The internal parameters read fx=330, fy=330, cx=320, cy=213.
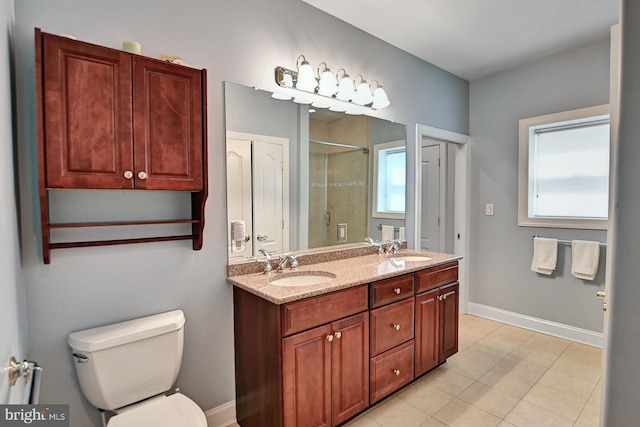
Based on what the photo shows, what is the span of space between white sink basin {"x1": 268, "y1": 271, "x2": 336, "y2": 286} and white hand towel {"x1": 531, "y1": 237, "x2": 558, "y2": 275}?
2.34 meters

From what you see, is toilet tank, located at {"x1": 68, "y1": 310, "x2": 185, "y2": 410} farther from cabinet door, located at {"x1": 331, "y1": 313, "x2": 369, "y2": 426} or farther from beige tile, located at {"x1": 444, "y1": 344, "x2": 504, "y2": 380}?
beige tile, located at {"x1": 444, "y1": 344, "x2": 504, "y2": 380}

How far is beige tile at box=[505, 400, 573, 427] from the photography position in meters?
1.94

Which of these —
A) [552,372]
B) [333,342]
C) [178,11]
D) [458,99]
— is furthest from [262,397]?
[458,99]

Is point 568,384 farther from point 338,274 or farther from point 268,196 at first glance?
point 268,196

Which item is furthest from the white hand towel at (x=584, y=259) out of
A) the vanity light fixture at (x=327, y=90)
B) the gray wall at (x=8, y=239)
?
the gray wall at (x=8, y=239)

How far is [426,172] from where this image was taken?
4.15 metres

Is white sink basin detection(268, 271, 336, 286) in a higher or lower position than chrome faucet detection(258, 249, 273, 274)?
lower

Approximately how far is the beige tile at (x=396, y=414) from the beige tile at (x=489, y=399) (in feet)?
1.26

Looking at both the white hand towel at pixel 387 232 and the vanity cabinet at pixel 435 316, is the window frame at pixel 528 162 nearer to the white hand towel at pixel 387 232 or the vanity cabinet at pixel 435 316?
the vanity cabinet at pixel 435 316

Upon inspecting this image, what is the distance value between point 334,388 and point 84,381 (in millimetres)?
1176

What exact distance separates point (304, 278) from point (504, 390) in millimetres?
1615

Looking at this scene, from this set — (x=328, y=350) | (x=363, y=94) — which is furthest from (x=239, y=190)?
(x=363, y=94)

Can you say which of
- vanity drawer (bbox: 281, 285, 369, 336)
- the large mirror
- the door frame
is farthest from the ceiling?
vanity drawer (bbox: 281, 285, 369, 336)

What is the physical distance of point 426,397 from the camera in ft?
7.27
